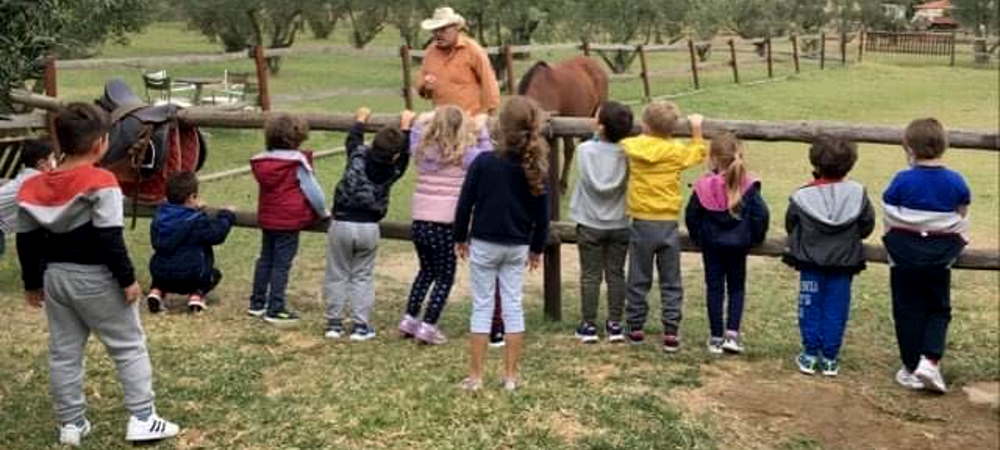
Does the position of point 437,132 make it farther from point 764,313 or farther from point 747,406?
point 764,313

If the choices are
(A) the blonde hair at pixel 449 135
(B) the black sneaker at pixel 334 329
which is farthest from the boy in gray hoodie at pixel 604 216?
(B) the black sneaker at pixel 334 329

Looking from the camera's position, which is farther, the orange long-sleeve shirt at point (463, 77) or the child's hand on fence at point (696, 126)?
the orange long-sleeve shirt at point (463, 77)

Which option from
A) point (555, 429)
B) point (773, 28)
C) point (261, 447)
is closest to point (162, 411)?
point (261, 447)

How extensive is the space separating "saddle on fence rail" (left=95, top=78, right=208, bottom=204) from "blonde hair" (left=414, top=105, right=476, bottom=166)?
5.92ft

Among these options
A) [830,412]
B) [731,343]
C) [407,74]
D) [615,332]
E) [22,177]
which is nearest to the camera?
[830,412]

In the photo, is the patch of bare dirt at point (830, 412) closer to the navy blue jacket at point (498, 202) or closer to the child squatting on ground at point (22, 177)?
the navy blue jacket at point (498, 202)

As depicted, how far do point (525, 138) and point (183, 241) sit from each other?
2303 mm

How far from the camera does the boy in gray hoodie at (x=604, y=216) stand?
530 centimetres

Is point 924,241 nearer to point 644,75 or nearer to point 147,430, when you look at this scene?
point 147,430

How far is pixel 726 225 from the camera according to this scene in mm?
5250

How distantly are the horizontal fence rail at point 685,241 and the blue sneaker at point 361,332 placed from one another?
0.65 meters

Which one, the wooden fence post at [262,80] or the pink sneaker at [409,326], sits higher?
the wooden fence post at [262,80]

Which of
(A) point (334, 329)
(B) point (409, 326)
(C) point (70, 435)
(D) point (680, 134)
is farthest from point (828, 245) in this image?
(C) point (70, 435)

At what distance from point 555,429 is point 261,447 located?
110cm
